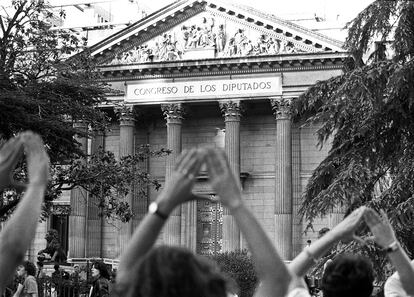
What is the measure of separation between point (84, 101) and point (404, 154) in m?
11.5

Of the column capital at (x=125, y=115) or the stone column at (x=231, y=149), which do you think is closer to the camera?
the stone column at (x=231, y=149)

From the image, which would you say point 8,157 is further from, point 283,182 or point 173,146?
point 173,146

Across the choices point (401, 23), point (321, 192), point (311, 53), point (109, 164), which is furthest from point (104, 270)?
point (311, 53)

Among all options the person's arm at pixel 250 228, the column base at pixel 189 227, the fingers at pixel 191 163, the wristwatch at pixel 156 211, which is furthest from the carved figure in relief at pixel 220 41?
the fingers at pixel 191 163

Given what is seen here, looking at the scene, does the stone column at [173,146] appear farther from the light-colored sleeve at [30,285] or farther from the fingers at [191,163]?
the fingers at [191,163]

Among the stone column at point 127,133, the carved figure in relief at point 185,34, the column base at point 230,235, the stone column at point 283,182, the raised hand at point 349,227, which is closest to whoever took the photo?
the raised hand at point 349,227

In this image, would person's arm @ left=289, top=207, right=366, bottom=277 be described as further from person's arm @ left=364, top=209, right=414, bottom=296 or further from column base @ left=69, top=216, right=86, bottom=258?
column base @ left=69, top=216, right=86, bottom=258

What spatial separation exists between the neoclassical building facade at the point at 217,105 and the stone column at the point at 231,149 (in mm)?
47

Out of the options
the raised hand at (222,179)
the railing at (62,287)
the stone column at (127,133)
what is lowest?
the railing at (62,287)

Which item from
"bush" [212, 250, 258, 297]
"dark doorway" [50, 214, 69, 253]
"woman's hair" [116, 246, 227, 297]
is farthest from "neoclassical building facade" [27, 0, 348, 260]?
"woman's hair" [116, 246, 227, 297]

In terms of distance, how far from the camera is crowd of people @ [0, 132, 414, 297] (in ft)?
8.87

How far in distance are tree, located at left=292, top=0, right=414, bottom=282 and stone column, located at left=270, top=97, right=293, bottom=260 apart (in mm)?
23906

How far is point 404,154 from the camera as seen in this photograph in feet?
54.6

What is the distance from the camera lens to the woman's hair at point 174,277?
2660 millimetres
